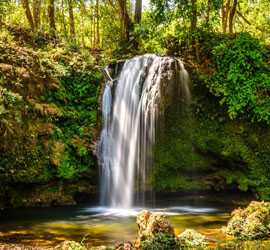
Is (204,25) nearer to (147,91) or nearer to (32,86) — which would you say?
(147,91)

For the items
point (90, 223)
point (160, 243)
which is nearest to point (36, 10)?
point (90, 223)

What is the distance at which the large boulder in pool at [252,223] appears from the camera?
562 centimetres

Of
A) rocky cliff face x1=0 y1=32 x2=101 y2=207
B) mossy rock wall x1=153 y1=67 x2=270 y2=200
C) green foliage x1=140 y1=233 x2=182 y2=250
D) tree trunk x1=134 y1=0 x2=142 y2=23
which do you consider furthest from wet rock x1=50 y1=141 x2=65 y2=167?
tree trunk x1=134 y1=0 x2=142 y2=23

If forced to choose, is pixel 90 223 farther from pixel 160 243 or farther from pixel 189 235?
pixel 160 243

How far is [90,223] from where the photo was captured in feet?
25.1

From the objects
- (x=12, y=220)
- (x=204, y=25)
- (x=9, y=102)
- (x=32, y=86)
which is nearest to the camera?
(x=12, y=220)

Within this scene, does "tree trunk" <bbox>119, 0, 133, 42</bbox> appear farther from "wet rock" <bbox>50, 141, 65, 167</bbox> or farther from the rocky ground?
the rocky ground

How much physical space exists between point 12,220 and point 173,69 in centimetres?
710

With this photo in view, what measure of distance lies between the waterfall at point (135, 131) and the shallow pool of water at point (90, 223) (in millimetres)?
944

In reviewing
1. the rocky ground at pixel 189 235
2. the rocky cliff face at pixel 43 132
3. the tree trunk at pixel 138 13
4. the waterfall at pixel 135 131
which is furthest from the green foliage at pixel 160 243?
the tree trunk at pixel 138 13

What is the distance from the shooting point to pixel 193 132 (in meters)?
10.7

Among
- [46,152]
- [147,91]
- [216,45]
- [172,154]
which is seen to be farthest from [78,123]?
[216,45]

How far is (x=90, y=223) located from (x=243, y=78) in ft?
23.3

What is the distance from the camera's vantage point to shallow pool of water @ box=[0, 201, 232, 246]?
20.3ft
